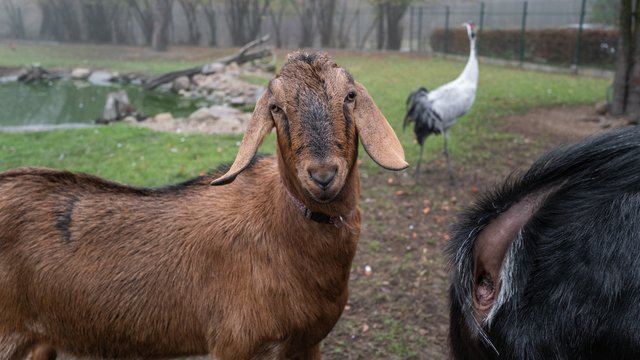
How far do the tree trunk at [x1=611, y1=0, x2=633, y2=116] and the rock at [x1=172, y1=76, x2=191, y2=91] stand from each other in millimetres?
11554

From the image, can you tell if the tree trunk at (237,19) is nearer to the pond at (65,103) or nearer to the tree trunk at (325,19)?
the tree trunk at (325,19)

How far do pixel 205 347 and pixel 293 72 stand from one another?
50.4 inches

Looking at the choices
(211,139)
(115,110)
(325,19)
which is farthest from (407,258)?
(325,19)

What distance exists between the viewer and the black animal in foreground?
3.10 ft

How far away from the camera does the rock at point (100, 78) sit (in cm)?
1856

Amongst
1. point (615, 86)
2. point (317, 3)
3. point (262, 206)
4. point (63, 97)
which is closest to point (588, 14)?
point (615, 86)

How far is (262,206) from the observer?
7.87 feet

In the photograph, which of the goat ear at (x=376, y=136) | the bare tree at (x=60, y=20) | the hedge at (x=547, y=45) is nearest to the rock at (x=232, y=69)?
the hedge at (x=547, y=45)

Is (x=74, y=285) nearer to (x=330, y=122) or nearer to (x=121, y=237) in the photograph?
(x=121, y=237)

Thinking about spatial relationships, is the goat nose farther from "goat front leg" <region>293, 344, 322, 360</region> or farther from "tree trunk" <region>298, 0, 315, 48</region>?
"tree trunk" <region>298, 0, 315, 48</region>

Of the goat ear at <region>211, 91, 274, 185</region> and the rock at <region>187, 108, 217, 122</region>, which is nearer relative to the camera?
the goat ear at <region>211, 91, 274, 185</region>

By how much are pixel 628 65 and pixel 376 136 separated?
28.8 feet

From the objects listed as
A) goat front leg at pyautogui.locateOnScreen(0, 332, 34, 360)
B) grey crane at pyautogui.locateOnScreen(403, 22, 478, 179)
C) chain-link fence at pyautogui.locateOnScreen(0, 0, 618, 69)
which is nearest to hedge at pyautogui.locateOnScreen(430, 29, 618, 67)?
chain-link fence at pyautogui.locateOnScreen(0, 0, 618, 69)

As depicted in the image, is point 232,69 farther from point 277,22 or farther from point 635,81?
point 277,22
